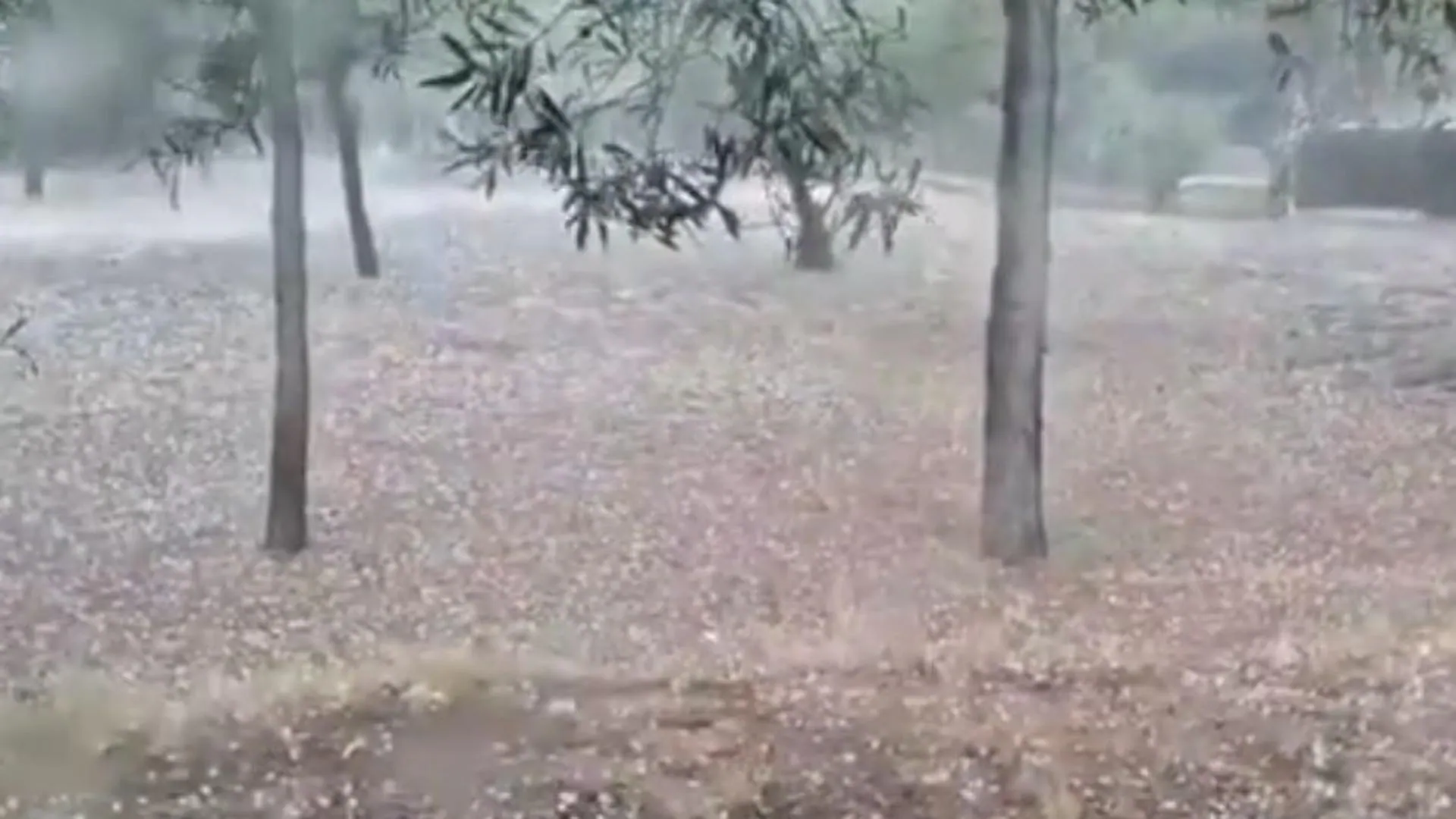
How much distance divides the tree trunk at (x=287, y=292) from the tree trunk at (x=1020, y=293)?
1683 millimetres

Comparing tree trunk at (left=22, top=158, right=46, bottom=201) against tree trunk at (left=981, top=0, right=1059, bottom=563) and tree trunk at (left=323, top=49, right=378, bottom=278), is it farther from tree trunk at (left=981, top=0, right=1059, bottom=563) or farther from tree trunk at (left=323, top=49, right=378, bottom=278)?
tree trunk at (left=981, top=0, right=1059, bottom=563)

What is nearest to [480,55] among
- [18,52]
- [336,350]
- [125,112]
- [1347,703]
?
[1347,703]

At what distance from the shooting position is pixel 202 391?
6.89 meters

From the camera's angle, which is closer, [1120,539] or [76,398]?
[1120,539]

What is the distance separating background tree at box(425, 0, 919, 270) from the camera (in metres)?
2.21

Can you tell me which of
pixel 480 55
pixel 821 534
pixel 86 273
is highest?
pixel 480 55

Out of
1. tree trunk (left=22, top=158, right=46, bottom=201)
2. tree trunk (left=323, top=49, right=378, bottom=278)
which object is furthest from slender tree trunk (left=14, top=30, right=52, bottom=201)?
tree trunk (left=323, top=49, right=378, bottom=278)

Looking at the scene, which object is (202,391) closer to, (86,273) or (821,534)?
(86,273)

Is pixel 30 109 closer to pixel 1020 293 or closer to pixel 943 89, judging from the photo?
pixel 1020 293

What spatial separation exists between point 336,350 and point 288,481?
208 cm

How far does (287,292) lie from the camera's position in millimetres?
5223

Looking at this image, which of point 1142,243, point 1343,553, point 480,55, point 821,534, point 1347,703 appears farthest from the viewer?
point 1142,243

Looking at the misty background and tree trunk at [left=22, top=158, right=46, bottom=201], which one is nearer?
the misty background

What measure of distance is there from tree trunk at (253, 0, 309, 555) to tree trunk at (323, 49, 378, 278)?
0.26 m
